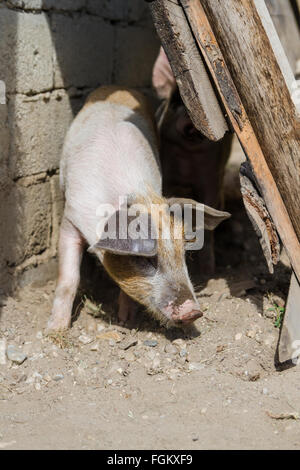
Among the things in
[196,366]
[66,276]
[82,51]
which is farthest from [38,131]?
[196,366]

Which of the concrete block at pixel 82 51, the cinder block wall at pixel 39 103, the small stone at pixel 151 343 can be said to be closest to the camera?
the small stone at pixel 151 343

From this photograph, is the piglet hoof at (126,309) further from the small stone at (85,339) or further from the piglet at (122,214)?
the small stone at (85,339)

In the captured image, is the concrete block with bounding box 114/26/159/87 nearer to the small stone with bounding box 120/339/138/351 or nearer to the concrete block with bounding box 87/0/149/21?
A: the concrete block with bounding box 87/0/149/21

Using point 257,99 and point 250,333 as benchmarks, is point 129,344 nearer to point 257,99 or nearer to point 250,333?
point 250,333

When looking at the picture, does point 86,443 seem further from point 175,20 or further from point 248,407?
point 175,20

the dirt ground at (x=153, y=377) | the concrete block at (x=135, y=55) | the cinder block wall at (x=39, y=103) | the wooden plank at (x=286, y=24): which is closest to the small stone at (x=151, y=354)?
the dirt ground at (x=153, y=377)

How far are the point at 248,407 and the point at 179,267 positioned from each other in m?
0.92

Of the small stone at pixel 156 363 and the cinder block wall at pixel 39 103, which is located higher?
the cinder block wall at pixel 39 103

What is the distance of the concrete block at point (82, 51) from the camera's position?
4465 mm

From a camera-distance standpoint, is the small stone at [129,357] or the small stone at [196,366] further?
the small stone at [129,357]

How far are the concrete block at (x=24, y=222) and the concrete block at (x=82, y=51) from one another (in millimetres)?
821

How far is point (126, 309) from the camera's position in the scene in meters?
4.17

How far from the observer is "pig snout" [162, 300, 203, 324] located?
355cm

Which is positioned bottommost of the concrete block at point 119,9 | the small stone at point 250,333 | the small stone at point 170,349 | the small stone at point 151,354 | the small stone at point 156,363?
the small stone at point 250,333
